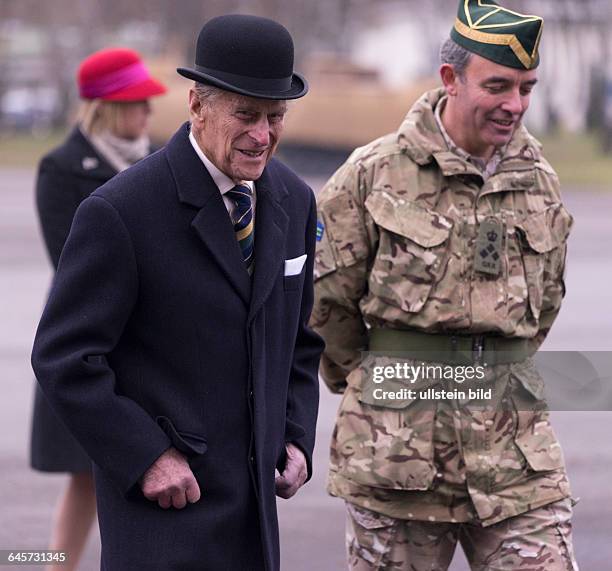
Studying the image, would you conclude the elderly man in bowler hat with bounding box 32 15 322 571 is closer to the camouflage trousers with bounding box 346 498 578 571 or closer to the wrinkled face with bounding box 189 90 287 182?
the wrinkled face with bounding box 189 90 287 182

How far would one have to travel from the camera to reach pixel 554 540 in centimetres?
399

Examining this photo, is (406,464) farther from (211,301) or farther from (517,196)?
(211,301)

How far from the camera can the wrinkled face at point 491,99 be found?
3.98 meters

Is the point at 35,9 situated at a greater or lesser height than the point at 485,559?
greater

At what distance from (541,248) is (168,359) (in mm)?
1343

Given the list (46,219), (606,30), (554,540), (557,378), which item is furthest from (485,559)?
(606,30)

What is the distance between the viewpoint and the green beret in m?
3.99

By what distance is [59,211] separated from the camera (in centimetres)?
538

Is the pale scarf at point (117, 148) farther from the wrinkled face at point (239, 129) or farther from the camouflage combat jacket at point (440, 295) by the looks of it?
the wrinkled face at point (239, 129)

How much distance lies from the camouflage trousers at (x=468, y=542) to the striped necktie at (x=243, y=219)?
1.09 meters

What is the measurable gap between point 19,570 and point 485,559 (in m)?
2.51

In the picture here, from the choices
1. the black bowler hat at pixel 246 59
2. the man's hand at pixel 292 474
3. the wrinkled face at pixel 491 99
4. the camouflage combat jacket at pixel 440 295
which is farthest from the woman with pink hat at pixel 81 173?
the black bowler hat at pixel 246 59

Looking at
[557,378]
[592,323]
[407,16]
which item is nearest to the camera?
[557,378]

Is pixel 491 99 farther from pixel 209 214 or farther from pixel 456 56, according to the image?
pixel 209 214
